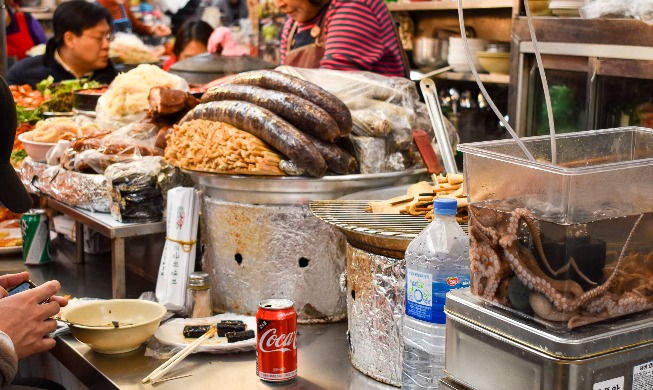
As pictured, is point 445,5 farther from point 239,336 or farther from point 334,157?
point 239,336

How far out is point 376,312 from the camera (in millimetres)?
1857

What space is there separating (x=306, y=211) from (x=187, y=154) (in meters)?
0.44

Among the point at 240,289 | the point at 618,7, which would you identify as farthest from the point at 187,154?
the point at 618,7

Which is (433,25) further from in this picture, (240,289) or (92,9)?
(240,289)

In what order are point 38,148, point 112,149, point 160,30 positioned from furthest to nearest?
point 160,30 → point 38,148 → point 112,149

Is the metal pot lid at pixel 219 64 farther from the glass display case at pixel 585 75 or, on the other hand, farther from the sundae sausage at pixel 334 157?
the sundae sausage at pixel 334 157

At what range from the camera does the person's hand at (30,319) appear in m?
2.03

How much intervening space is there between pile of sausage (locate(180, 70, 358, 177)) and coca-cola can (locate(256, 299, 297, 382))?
0.51 m

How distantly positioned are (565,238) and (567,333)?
5.8 inches


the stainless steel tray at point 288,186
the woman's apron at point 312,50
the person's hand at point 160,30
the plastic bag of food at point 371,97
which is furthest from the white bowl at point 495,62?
the person's hand at point 160,30

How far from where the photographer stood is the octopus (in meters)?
1.24

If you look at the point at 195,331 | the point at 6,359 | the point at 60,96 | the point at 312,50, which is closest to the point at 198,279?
the point at 195,331

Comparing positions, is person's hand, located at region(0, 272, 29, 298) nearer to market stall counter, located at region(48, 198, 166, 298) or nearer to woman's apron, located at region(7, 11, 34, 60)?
market stall counter, located at region(48, 198, 166, 298)

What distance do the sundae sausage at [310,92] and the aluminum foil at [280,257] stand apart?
0.30m
